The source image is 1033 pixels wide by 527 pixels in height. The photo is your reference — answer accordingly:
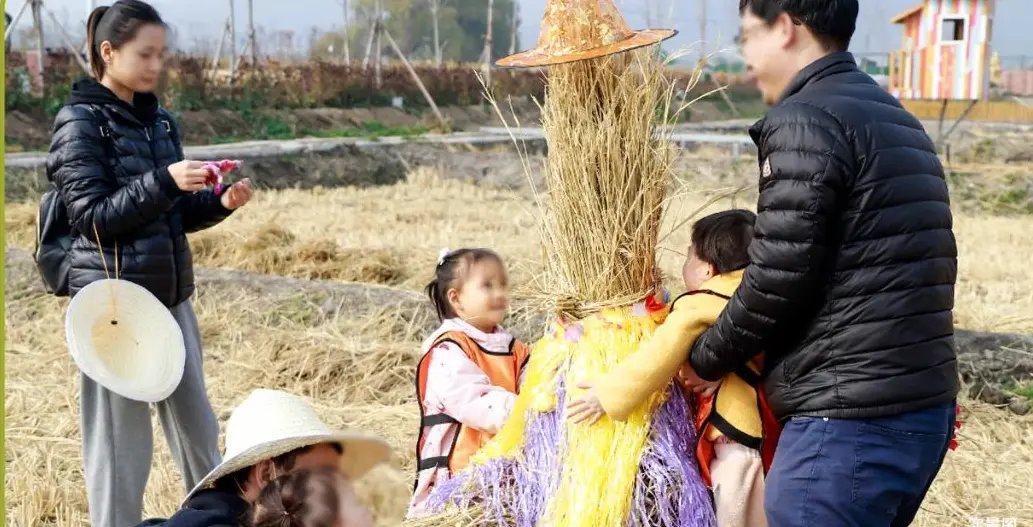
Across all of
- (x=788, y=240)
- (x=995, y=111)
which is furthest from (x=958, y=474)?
(x=995, y=111)

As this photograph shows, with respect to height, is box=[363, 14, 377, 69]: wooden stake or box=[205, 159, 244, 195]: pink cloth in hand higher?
box=[363, 14, 377, 69]: wooden stake

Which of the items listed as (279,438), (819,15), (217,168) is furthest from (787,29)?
(217,168)

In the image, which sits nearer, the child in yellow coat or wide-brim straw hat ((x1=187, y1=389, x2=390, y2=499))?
wide-brim straw hat ((x1=187, y1=389, x2=390, y2=499))

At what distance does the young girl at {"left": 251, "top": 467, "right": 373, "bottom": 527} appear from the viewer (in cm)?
170

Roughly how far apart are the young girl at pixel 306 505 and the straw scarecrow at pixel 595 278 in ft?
2.41

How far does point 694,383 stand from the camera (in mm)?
2408

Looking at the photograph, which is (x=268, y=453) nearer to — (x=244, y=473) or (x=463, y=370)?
(x=244, y=473)

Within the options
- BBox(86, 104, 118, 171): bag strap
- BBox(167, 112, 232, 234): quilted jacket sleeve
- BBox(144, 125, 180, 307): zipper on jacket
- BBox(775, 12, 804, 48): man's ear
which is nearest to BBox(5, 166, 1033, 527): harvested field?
BBox(775, 12, 804, 48): man's ear

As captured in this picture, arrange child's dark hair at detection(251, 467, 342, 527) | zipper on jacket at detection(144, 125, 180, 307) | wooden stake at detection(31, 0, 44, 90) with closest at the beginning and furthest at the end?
child's dark hair at detection(251, 467, 342, 527) → zipper on jacket at detection(144, 125, 180, 307) → wooden stake at detection(31, 0, 44, 90)

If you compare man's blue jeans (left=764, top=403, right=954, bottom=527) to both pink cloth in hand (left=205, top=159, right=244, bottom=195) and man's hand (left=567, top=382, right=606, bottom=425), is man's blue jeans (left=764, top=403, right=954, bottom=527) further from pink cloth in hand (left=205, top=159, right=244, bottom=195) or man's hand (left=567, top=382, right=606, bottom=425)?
pink cloth in hand (left=205, top=159, right=244, bottom=195)

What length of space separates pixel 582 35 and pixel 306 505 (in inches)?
48.7

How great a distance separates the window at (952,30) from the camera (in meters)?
14.6

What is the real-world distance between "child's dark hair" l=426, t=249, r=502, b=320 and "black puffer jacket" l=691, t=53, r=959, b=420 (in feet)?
3.54

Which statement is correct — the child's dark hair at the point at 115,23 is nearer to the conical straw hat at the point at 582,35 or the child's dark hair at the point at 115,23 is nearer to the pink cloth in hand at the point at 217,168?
the pink cloth in hand at the point at 217,168
